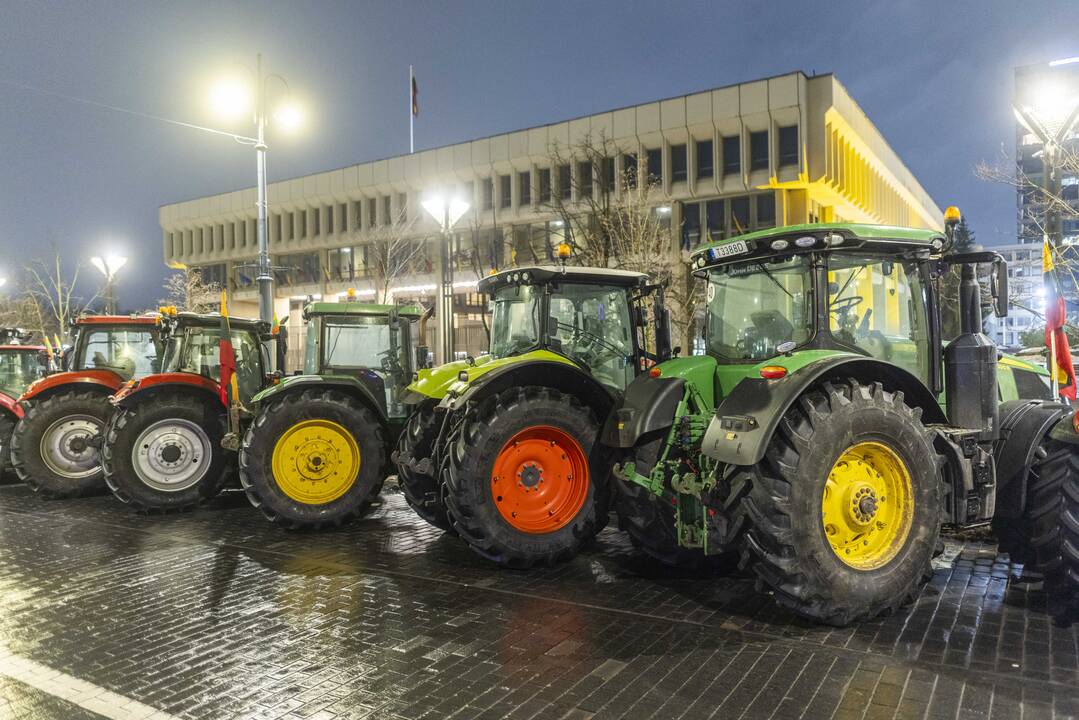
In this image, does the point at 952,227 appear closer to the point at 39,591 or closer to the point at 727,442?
the point at 727,442

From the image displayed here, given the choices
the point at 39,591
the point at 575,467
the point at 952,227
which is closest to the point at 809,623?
the point at 575,467

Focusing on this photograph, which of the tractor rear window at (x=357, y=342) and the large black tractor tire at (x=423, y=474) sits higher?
the tractor rear window at (x=357, y=342)

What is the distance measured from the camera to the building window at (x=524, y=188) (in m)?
39.3

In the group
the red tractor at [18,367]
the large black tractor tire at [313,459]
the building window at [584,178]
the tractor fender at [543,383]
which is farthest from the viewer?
the building window at [584,178]

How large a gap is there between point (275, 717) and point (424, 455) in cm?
374

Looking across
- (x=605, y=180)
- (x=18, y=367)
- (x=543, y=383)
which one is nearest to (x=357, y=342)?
(x=543, y=383)

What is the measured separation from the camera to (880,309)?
5.51 m

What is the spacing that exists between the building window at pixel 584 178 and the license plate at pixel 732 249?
1734 cm

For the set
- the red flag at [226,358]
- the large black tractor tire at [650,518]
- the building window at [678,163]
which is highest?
the building window at [678,163]

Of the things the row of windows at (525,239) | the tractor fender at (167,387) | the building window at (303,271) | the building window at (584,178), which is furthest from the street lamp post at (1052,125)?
the building window at (303,271)

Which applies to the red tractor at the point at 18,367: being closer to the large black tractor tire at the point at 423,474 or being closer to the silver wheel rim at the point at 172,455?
the silver wheel rim at the point at 172,455

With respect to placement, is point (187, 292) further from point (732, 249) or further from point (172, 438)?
point (732, 249)

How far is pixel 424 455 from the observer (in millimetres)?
7508

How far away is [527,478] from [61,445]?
24.8ft
